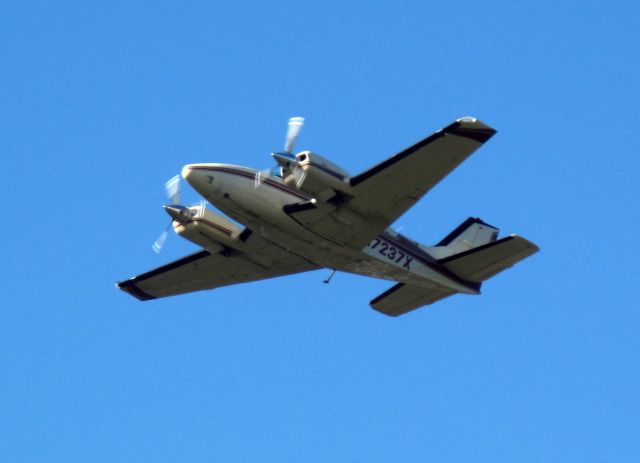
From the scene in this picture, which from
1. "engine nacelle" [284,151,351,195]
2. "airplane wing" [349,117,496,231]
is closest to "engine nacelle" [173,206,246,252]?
"engine nacelle" [284,151,351,195]

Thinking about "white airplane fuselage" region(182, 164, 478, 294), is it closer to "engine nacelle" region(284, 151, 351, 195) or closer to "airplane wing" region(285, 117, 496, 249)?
"airplane wing" region(285, 117, 496, 249)

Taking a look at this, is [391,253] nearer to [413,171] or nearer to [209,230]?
[413,171]

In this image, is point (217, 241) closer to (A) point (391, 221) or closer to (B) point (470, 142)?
(A) point (391, 221)

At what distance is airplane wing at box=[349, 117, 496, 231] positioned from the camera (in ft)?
113

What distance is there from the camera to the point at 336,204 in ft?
120

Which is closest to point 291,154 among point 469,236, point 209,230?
point 209,230

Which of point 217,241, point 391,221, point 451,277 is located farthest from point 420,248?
point 217,241

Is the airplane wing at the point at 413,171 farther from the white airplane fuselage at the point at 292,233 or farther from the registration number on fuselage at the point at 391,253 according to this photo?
the registration number on fuselage at the point at 391,253

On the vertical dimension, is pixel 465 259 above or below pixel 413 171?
below

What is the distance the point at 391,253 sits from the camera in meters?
40.1

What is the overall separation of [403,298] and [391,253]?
Result: 3464mm

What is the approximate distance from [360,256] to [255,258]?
4485mm

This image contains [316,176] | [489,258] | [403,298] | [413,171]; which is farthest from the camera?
[403,298]

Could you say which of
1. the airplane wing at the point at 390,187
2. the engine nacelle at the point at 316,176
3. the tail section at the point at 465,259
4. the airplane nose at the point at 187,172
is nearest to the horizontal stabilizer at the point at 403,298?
the tail section at the point at 465,259
